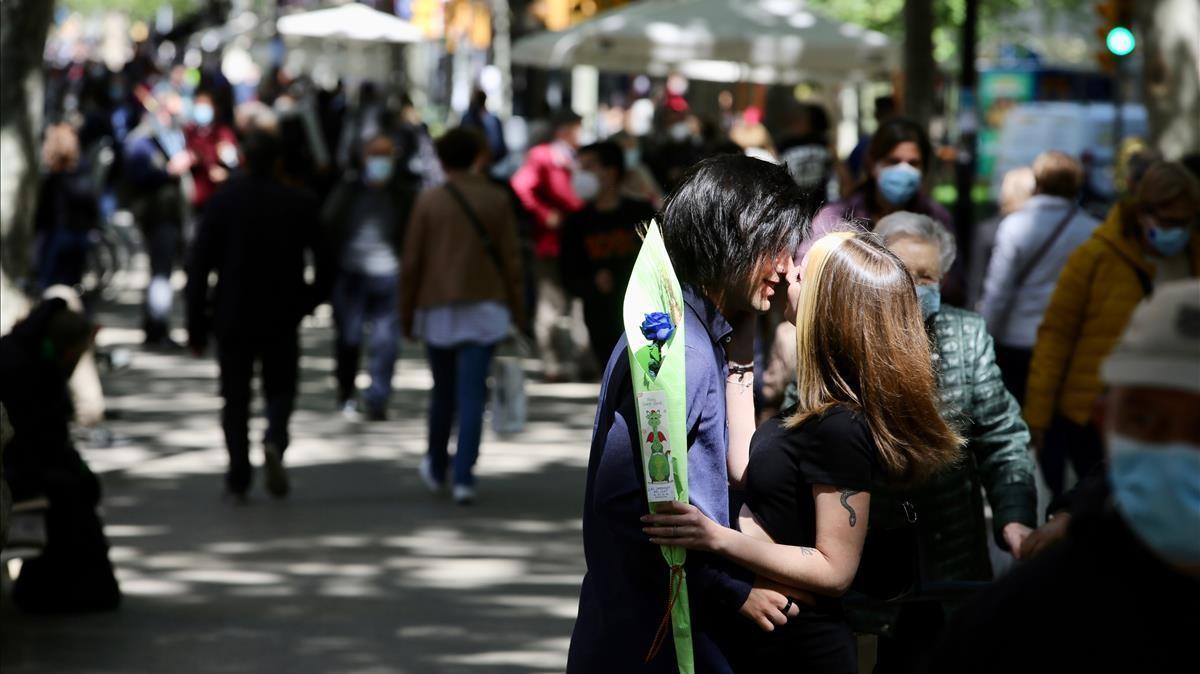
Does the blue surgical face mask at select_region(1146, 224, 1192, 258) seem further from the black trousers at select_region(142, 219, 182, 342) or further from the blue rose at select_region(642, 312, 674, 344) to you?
the black trousers at select_region(142, 219, 182, 342)

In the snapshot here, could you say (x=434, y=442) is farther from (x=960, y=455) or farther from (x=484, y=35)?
(x=484, y=35)

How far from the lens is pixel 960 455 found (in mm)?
4145

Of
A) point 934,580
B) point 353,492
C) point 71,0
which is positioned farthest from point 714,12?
point 71,0

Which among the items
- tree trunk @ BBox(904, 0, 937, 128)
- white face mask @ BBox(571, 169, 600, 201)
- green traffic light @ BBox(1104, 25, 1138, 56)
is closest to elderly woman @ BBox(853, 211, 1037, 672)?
white face mask @ BBox(571, 169, 600, 201)

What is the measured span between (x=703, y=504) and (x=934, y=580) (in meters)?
0.98

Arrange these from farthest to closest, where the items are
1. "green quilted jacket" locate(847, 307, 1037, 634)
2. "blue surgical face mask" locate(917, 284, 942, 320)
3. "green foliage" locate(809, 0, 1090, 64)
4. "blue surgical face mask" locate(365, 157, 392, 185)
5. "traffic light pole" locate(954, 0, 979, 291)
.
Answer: "green foliage" locate(809, 0, 1090, 64), "traffic light pole" locate(954, 0, 979, 291), "blue surgical face mask" locate(365, 157, 392, 185), "blue surgical face mask" locate(917, 284, 942, 320), "green quilted jacket" locate(847, 307, 1037, 634)

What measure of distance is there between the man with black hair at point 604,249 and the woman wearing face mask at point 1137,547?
9.43 m

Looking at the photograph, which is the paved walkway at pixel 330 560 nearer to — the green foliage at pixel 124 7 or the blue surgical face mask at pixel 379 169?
the blue surgical face mask at pixel 379 169

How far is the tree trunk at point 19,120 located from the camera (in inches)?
409

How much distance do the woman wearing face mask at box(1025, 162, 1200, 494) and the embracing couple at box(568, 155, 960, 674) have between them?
3537 millimetres

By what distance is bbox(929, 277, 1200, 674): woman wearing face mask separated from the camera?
2.29 meters

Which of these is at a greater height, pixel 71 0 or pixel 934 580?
pixel 71 0

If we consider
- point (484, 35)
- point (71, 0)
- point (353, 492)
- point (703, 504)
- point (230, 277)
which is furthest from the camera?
point (71, 0)

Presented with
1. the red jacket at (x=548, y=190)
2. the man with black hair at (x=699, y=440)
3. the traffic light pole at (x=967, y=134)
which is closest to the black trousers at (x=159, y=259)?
the red jacket at (x=548, y=190)
